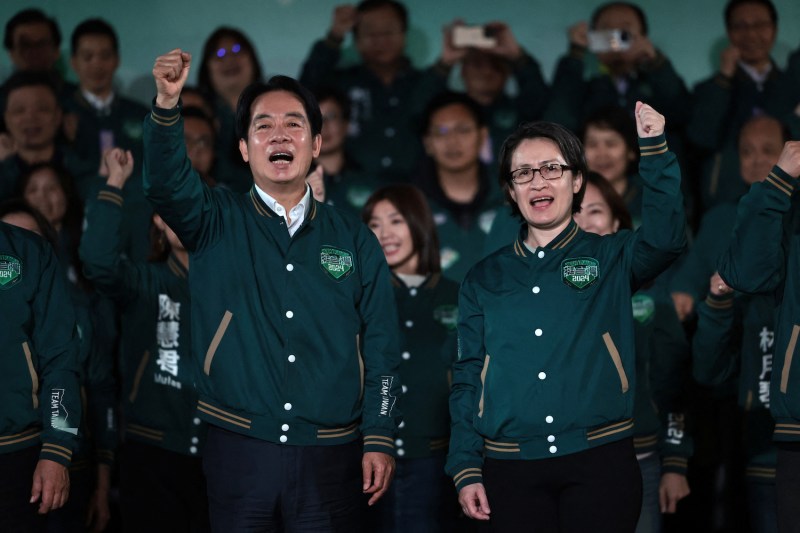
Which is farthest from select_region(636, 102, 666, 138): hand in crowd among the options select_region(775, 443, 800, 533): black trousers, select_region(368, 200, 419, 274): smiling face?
select_region(368, 200, 419, 274): smiling face

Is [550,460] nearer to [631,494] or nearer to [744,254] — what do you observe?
[631,494]

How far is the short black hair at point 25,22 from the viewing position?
6.17 metres

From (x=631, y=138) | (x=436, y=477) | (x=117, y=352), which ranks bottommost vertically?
(x=436, y=477)

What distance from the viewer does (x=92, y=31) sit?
609 centimetres

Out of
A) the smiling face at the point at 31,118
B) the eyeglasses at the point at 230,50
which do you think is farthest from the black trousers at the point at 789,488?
the smiling face at the point at 31,118

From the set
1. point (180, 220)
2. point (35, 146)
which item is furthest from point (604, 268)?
point (35, 146)

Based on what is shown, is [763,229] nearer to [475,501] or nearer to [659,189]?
[659,189]

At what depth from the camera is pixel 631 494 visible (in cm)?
290

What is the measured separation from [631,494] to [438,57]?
156 inches

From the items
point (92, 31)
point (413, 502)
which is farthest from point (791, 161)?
point (92, 31)

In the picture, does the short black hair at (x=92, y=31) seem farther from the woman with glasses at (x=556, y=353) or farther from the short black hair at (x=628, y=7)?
the woman with glasses at (x=556, y=353)

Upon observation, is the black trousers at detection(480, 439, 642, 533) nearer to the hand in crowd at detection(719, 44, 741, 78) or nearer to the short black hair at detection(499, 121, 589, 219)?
the short black hair at detection(499, 121, 589, 219)

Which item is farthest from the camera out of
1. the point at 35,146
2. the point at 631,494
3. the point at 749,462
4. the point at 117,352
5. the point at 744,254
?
the point at 35,146

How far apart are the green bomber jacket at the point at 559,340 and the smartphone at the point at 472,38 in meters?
2.93
